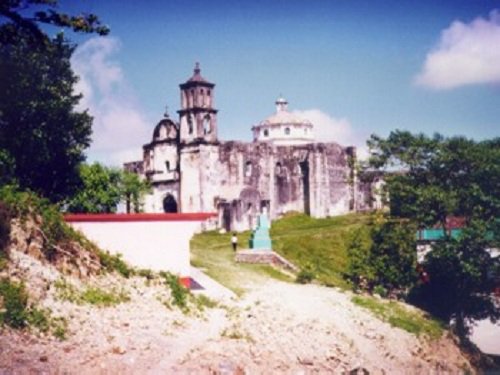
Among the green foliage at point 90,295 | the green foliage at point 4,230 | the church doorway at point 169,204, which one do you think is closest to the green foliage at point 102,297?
the green foliage at point 90,295

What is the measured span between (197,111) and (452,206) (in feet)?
61.3

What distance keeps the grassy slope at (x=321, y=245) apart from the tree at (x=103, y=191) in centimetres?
822

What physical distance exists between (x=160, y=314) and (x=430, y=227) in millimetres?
11841

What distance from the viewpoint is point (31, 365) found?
35.6ft

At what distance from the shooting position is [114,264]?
1669 cm

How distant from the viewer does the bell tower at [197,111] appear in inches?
1415

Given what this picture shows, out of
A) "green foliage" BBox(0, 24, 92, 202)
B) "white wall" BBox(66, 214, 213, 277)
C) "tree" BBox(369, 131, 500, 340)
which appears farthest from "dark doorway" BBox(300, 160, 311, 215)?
"white wall" BBox(66, 214, 213, 277)

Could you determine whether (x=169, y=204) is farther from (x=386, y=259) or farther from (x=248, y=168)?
(x=386, y=259)

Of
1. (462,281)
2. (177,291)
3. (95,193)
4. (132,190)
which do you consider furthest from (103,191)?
(462,281)

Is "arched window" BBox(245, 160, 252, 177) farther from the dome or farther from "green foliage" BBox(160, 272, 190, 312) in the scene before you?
"green foliage" BBox(160, 272, 190, 312)

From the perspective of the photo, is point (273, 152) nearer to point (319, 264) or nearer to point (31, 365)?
point (319, 264)

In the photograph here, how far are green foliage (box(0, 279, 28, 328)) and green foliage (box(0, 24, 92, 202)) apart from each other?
537 centimetres

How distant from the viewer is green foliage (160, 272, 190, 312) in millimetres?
16348

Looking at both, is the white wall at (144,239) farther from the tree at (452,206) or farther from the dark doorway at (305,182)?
the dark doorway at (305,182)
